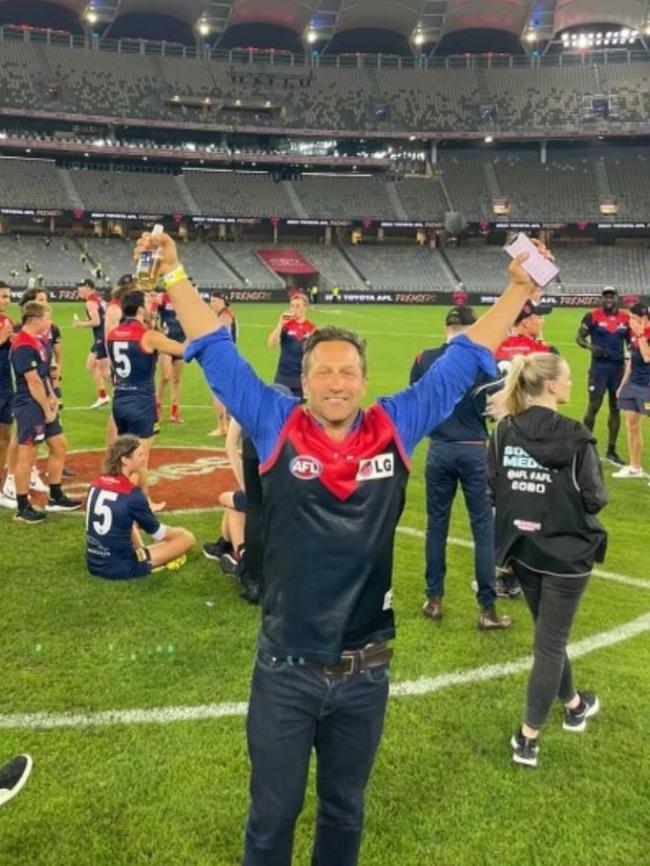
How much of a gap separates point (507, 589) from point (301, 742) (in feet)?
15.2

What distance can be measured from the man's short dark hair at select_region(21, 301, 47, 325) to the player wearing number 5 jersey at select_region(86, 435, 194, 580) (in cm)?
234

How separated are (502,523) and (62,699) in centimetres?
315

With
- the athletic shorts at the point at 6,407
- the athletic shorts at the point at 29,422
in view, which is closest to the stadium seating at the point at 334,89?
the athletic shorts at the point at 6,407

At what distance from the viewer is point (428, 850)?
3.71 meters

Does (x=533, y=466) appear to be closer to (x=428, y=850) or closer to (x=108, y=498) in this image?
(x=428, y=850)

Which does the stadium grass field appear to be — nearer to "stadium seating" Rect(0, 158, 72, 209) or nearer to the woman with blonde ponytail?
the woman with blonde ponytail

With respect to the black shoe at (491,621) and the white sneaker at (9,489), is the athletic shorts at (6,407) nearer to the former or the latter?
the white sneaker at (9,489)

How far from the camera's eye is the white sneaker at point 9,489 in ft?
31.2

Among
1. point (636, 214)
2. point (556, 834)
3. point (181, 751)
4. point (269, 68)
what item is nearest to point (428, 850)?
point (556, 834)

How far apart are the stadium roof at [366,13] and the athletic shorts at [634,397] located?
64.0 metres

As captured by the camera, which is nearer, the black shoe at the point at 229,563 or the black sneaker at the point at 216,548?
the black shoe at the point at 229,563

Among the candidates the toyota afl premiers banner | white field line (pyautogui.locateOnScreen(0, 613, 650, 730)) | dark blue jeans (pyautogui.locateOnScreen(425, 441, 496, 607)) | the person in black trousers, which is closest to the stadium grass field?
white field line (pyautogui.locateOnScreen(0, 613, 650, 730))

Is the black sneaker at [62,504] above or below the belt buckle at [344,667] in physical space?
below

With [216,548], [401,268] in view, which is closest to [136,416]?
[216,548]
